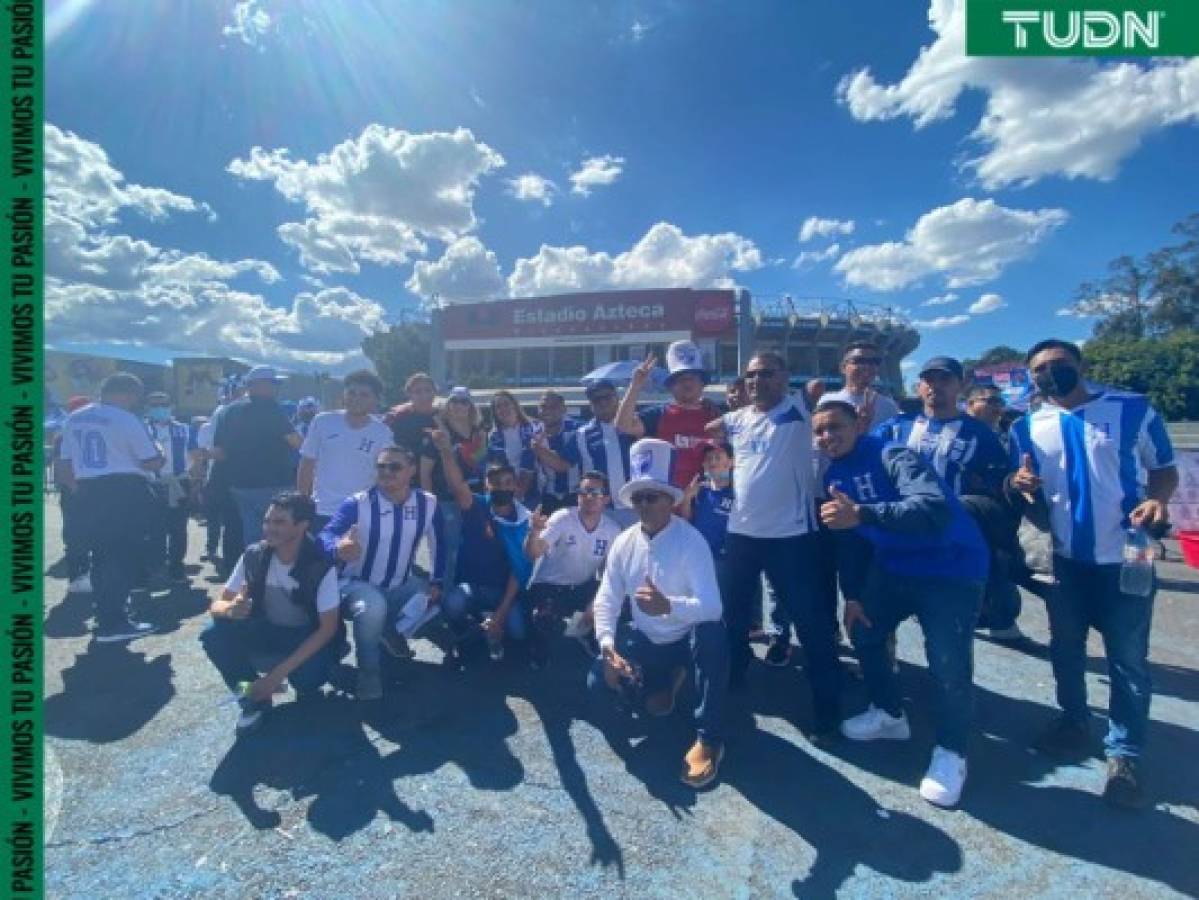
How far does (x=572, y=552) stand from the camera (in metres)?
4.25

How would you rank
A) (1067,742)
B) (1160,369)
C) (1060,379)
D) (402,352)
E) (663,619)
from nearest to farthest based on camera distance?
(1060,379)
(1067,742)
(663,619)
(1160,369)
(402,352)

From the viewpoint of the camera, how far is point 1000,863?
2.26 meters

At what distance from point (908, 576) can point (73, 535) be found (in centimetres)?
680

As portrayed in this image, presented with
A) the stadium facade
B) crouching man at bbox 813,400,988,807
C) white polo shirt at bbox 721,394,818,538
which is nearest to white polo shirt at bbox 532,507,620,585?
white polo shirt at bbox 721,394,818,538

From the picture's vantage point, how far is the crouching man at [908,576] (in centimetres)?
260

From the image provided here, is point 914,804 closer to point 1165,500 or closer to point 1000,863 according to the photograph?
point 1000,863

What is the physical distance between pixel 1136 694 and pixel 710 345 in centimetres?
2994

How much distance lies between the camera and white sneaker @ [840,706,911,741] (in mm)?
3111

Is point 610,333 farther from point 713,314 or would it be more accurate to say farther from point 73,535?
point 73,535

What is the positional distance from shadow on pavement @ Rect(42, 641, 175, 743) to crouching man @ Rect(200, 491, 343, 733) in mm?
651

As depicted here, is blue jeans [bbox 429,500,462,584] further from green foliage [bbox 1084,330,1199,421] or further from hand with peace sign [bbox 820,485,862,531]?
green foliage [bbox 1084,330,1199,421]

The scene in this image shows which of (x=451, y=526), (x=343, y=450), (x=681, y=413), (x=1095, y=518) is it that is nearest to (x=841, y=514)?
(x=1095, y=518)

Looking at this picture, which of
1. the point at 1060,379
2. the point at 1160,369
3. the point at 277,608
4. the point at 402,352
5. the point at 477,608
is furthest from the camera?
the point at 402,352

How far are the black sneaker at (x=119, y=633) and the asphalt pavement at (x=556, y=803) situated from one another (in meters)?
0.72
